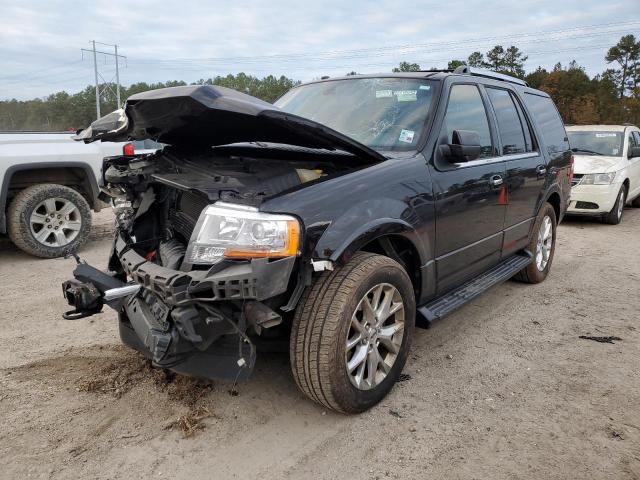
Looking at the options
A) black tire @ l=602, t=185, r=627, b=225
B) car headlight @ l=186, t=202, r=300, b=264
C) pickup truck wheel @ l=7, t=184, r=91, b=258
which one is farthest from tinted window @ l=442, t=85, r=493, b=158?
black tire @ l=602, t=185, r=627, b=225

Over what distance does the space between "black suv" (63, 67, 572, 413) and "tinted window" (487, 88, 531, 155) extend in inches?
5.0

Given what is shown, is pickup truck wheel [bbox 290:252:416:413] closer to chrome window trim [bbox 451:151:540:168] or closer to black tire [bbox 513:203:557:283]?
chrome window trim [bbox 451:151:540:168]

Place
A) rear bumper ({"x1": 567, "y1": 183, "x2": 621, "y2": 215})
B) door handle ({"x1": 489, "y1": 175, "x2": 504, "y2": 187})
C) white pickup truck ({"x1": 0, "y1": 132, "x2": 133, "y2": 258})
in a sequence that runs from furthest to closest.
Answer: rear bumper ({"x1": 567, "y1": 183, "x2": 621, "y2": 215}), white pickup truck ({"x1": 0, "y1": 132, "x2": 133, "y2": 258}), door handle ({"x1": 489, "y1": 175, "x2": 504, "y2": 187})

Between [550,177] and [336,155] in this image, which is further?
[550,177]

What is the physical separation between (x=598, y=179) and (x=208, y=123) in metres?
8.18

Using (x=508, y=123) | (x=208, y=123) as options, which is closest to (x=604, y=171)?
(x=508, y=123)

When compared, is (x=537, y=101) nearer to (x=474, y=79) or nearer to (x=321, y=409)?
(x=474, y=79)

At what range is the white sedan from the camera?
28.4 feet

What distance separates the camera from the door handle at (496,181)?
3.82 meters

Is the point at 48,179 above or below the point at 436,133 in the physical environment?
below

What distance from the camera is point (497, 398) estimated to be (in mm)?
3002

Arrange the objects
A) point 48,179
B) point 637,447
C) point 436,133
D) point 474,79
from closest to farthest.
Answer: point 637,447
point 436,133
point 474,79
point 48,179

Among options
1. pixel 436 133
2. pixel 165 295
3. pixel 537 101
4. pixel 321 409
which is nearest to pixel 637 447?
pixel 321 409

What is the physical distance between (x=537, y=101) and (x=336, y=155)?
3239 mm
